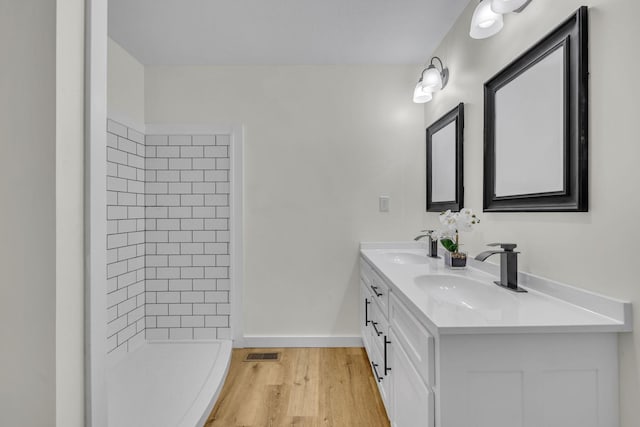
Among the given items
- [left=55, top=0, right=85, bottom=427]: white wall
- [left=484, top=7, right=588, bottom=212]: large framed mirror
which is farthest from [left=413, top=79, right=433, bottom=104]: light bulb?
[left=55, top=0, right=85, bottom=427]: white wall

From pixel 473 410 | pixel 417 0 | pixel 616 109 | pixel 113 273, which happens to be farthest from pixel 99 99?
pixel 113 273

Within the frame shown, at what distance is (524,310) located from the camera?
1088mm

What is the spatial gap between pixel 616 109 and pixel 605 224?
346 millimetres

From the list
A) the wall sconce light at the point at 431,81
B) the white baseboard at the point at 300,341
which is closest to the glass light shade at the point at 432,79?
the wall sconce light at the point at 431,81

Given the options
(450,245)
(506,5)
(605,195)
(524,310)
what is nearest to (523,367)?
(524,310)

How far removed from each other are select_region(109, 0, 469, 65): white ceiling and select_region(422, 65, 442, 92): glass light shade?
286mm

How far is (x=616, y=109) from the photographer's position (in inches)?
39.4

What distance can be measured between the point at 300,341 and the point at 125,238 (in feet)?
5.23

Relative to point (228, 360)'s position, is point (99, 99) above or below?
above

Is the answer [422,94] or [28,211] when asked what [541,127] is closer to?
[422,94]

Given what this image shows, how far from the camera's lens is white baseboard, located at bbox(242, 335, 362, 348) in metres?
2.79

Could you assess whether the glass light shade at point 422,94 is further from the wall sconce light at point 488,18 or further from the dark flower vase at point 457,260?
the dark flower vase at point 457,260

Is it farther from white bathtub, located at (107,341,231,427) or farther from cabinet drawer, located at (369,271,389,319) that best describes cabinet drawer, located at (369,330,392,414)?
white bathtub, located at (107,341,231,427)

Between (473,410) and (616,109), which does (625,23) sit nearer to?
(616,109)
